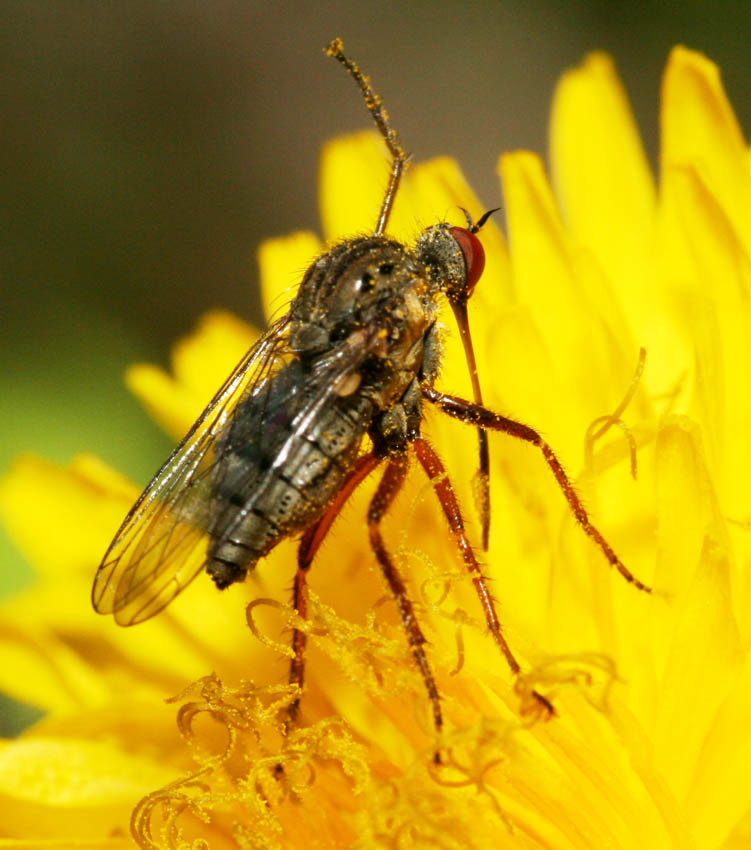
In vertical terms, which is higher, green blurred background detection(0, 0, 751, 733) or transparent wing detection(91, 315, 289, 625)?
green blurred background detection(0, 0, 751, 733)

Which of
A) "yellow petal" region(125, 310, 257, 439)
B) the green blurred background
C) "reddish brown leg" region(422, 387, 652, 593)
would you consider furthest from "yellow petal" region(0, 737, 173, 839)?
the green blurred background

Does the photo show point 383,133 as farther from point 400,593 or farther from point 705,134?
point 400,593

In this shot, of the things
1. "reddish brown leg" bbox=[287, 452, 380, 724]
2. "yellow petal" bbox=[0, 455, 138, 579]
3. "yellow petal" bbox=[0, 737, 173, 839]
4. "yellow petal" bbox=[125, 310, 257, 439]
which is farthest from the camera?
"yellow petal" bbox=[125, 310, 257, 439]

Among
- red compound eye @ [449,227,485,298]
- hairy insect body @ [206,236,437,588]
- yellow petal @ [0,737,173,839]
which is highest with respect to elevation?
red compound eye @ [449,227,485,298]

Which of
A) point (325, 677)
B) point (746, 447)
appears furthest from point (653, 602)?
point (325, 677)

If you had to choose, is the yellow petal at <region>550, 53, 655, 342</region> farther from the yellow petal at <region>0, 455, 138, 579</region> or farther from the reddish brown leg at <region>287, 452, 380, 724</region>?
the yellow petal at <region>0, 455, 138, 579</region>

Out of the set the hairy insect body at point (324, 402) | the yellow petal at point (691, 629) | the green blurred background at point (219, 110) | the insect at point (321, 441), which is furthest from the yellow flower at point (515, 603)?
the green blurred background at point (219, 110)

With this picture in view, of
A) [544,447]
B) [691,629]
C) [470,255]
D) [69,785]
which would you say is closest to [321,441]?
[544,447]

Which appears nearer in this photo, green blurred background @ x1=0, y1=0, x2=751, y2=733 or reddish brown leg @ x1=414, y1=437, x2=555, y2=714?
reddish brown leg @ x1=414, y1=437, x2=555, y2=714
